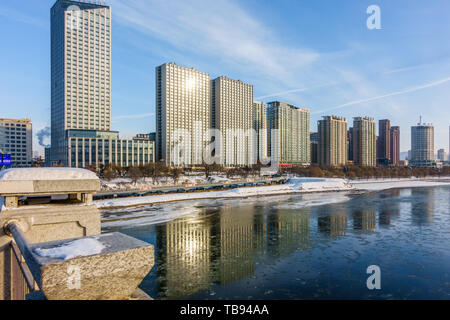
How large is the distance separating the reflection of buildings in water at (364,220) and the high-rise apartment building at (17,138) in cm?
16953

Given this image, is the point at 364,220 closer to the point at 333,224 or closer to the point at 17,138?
the point at 333,224

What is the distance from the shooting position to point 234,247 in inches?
840

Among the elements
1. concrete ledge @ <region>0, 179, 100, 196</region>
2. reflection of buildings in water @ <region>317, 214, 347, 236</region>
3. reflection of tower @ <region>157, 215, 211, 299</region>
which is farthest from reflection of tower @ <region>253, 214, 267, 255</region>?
concrete ledge @ <region>0, 179, 100, 196</region>

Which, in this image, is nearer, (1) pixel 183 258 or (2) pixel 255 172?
(1) pixel 183 258

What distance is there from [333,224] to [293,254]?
41.3 ft

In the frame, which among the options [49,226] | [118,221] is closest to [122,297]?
[49,226]

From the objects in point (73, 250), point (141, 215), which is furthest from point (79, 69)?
point (73, 250)

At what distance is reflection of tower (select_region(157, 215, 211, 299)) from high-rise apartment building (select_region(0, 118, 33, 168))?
161 meters

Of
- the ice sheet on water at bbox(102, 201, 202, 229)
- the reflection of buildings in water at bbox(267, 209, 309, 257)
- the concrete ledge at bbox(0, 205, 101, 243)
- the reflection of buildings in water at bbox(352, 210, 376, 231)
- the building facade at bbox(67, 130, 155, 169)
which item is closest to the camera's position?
the concrete ledge at bbox(0, 205, 101, 243)

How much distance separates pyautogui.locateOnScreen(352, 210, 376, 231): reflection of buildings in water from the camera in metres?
28.4

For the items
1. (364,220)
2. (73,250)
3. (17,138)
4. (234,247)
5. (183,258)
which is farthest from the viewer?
(17,138)

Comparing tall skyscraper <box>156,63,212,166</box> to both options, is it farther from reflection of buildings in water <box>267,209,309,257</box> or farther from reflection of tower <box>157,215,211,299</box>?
reflection of tower <box>157,215,211,299</box>

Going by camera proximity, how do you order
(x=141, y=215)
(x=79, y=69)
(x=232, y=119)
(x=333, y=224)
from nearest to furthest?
(x=333, y=224)
(x=141, y=215)
(x=79, y=69)
(x=232, y=119)

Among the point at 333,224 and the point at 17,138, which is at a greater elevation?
the point at 17,138
